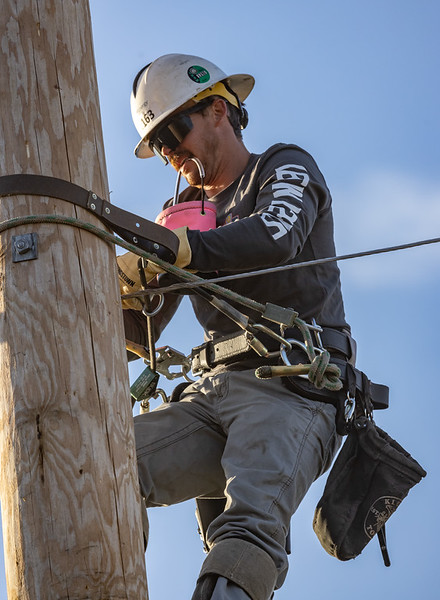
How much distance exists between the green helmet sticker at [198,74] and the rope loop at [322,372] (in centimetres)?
171

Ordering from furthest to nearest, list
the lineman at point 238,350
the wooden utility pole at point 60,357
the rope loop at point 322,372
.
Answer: the rope loop at point 322,372
the lineman at point 238,350
the wooden utility pole at point 60,357

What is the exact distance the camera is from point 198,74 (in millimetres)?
4832

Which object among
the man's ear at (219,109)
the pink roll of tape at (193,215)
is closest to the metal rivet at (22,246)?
the pink roll of tape at (193,215)

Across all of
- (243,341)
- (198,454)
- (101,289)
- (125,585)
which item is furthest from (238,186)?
(125,585)

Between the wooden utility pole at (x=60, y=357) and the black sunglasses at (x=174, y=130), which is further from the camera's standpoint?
the black sunglasses at (x=174, y=130)

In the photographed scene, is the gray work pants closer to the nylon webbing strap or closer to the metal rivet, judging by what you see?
the nylon webbing strap

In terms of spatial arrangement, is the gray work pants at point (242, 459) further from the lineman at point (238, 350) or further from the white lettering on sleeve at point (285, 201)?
the white lettering on sleeve at point (285, 201)

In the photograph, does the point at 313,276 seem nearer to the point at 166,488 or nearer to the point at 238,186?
the point at 238,186

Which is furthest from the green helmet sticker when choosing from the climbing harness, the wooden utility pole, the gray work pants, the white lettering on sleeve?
the wooden utility pole

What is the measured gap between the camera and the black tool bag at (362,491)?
3.87m

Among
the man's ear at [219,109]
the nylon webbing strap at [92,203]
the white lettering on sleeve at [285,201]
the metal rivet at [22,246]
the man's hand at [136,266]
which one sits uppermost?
the man's ear at [219,109]

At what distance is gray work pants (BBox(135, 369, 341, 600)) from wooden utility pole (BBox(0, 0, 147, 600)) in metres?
0.51

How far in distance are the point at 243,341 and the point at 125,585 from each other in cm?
154

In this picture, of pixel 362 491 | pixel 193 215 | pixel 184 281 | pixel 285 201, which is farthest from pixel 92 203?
pixel 362 491
